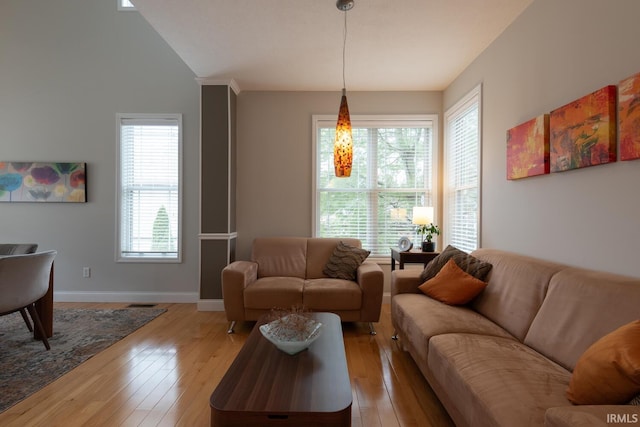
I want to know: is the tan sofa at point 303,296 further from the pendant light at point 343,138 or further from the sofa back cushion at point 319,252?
the pendant light at point 343,138

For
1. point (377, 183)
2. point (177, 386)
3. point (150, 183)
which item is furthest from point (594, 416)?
point (150, 183)

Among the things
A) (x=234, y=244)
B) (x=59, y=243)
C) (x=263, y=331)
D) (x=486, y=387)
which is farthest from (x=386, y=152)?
(x=59, y=243)

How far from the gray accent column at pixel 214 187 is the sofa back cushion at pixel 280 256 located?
39cm

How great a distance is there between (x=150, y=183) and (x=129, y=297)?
1.53 m

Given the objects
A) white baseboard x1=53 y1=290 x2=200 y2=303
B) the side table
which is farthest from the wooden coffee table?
white baseboard x1=53 y1=290 x2=200 y2=303

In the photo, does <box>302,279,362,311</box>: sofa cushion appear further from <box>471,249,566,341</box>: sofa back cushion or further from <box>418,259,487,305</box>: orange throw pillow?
<box>471,249,566,341</box>: sofa back cushion

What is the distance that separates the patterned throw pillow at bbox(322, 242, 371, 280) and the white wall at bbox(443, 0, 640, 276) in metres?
1.30

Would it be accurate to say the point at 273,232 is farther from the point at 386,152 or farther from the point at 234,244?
the point at 386,152

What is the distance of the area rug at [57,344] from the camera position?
237cm

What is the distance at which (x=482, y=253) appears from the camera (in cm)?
297

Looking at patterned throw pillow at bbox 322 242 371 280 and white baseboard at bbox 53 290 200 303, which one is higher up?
patterned throw pillow at bbox 322 242 371 280

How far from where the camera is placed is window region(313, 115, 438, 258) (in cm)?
450

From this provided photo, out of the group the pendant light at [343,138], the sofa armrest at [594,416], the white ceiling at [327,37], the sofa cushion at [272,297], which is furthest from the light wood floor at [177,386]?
the white ceiling at [327,37]

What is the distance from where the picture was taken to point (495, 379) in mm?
1476
